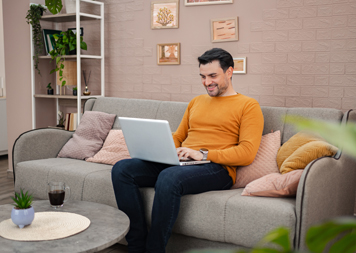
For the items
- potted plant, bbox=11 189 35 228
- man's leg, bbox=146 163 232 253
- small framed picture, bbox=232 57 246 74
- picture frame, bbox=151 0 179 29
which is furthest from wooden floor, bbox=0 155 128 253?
picture frame, bbox=151 0 179 29

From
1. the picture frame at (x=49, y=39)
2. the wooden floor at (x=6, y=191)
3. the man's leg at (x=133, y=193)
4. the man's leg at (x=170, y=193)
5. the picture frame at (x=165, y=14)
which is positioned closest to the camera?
the man's leg at (x=170, y=193)

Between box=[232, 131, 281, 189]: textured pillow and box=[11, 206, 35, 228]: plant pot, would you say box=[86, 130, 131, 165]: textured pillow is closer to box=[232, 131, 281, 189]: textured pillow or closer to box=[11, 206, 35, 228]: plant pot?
box=[232, 131, 281, 189]: textured pillow

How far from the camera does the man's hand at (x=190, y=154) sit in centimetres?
208

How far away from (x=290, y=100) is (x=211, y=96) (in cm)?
74

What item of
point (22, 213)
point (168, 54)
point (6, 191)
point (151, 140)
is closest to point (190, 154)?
point (151, 140)

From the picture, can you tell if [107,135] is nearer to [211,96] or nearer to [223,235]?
[211,96]

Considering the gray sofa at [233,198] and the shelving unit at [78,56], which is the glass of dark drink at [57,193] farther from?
the shelving unit at [78,56]

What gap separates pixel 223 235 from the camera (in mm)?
1878

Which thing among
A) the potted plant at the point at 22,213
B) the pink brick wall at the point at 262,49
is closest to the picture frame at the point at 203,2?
the pink brick wall at the point at 262,49

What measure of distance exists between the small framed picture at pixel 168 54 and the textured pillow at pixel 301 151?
4.56ft

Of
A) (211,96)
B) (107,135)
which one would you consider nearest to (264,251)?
(211,96)

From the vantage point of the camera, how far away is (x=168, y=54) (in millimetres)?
3277

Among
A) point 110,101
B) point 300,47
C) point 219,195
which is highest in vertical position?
point 300,47

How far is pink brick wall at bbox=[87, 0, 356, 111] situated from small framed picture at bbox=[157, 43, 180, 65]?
0.05 metres
